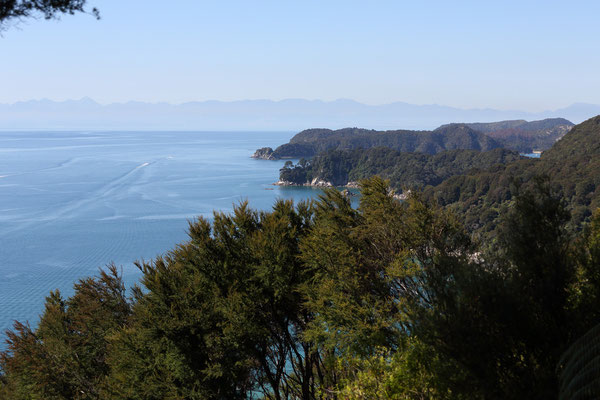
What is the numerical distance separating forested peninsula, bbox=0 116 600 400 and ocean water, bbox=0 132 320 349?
17453 millimetres

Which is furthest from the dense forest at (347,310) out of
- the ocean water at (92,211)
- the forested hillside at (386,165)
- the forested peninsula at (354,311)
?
the forested hillside at (386,165)

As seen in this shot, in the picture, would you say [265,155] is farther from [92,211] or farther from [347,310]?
[347,310]

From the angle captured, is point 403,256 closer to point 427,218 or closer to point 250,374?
point 427,218

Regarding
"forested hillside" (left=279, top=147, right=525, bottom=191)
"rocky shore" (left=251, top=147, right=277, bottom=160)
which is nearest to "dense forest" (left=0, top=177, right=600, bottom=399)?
"forested hillside" (left=279, top=147, right=525, bottom=191)

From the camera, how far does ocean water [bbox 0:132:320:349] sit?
41.8 m

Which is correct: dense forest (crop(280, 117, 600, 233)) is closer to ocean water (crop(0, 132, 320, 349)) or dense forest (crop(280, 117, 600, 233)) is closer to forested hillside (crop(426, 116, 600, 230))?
forested hillside (crop(426, 116, 600, 230))

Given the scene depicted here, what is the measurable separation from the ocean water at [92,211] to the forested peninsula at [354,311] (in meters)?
17.5

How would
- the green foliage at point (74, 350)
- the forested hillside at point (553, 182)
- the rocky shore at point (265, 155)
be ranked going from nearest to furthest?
1. the green foliage at point (74, 350)
2. the forested hillside at point (553, 182)
3. the rocky shore at point (265, 155)

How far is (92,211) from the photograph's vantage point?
65.9 meters

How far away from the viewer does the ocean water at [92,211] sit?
4181cm

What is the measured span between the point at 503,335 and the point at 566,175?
6653 cm

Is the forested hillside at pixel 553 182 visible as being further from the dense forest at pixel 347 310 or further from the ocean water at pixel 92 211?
the dense forest at pixel 347 310

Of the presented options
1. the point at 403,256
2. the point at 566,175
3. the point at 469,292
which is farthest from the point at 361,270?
the point at 566,175

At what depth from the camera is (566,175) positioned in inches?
2515
